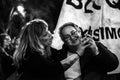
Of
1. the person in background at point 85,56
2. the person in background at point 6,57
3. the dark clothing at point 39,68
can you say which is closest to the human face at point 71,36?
the person in background at point 85,56

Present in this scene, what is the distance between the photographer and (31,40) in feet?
16.7

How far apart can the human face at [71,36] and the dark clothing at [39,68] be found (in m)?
0.21

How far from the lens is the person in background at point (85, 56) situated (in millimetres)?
4773

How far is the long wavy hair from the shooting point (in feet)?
16.5

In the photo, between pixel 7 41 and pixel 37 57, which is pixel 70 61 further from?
pixel 7 41

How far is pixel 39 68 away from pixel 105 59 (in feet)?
1.91

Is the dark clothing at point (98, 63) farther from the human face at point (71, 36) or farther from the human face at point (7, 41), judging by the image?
the human face at point (7, 41)

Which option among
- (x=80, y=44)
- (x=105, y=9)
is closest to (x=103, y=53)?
(x=80, y=44)

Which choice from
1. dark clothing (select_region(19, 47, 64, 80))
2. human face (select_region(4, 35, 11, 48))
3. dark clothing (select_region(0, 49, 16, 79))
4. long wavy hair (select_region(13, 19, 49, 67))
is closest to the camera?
dark clothing (select_region(19, 47, 64, 80))

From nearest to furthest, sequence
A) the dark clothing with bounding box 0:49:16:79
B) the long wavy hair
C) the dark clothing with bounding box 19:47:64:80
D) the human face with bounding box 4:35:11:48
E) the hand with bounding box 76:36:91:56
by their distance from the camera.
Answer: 1. the hand with bounding box 76:36:91:56
2. the dark clothing with bounding box 19:47:64:80
3. the long wavy hair
4. the dark clothing with bounding box 0:49:16:79
5. the human face with bounding box 4:35:11:48

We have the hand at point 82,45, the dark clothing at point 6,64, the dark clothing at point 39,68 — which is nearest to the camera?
the hand at point 82,45

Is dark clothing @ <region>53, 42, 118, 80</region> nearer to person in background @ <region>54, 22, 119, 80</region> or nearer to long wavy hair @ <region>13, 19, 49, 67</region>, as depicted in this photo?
person in background @ <region>54, 22, 119, 80</region>

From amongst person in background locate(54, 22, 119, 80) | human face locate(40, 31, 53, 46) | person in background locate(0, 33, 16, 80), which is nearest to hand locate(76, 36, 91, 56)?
person in background locate(54, 22, 119, 80)

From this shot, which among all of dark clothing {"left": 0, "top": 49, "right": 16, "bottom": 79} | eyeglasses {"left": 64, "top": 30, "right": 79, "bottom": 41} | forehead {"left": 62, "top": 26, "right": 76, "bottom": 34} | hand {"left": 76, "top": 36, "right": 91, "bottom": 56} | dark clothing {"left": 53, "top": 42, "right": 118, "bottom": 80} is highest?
forehead {"left": 62, "top": 26, "right": 76, "bottom": 34}
